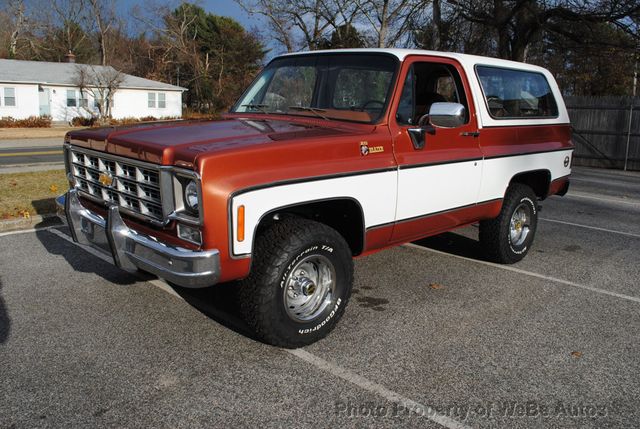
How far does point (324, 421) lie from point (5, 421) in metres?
1.72

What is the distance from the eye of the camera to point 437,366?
3.77m

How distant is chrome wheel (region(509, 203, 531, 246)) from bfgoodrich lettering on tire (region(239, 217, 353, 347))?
9.14 ft

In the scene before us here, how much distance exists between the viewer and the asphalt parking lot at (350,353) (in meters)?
3.21

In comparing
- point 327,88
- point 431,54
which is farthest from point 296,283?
point 431,54

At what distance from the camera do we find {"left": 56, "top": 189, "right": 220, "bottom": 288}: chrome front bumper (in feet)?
11.0

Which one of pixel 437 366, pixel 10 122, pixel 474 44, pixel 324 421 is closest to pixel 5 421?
pixel 324 421

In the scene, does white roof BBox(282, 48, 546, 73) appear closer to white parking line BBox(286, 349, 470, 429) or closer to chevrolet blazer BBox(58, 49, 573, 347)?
chevrolet blazer BBox(58, 49, 573, 347)

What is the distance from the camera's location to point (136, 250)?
3680mm

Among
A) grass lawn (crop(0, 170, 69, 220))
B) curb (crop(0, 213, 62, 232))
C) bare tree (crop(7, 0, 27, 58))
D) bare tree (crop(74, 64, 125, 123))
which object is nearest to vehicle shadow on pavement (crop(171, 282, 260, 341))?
curb (crop(0, 213, 62, 232))

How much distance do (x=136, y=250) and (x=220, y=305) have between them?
1.27 m

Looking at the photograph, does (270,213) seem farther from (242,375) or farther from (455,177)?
(455,177)

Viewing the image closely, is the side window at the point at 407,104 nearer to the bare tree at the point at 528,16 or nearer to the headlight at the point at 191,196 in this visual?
the headlight at the point at 191,196

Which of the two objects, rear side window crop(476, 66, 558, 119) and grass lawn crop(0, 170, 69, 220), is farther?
grass lawn crop(0, 170, 69, 220)

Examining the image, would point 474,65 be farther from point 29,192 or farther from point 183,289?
point 29,192
